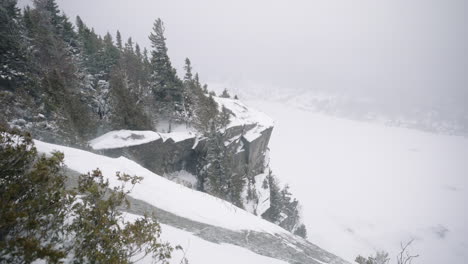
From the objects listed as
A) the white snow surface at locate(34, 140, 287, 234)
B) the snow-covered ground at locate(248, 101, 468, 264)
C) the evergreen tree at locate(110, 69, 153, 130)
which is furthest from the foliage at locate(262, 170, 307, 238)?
the snow-covered ground at locate(248, 101, 468, 264)

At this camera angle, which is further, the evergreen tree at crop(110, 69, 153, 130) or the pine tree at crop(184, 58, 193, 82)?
the pine tree at crop(184, 58, 193, 82)

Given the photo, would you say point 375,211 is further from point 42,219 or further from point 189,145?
point 42,219

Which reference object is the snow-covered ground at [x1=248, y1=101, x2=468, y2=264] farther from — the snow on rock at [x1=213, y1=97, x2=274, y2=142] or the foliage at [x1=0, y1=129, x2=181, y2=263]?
the foliage at [x1=0, y1=129, x2=181, y2=263]

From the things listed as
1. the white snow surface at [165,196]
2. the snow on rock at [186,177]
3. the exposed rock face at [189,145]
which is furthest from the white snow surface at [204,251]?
the snow on rock at [186,177]

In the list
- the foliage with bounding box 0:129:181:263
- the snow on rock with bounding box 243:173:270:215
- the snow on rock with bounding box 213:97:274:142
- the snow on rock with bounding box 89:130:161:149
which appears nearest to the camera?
the foliage with bounding box 0:129:181:263

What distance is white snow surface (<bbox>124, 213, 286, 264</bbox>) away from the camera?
529 cm

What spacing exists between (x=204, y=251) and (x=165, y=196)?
13.8ft

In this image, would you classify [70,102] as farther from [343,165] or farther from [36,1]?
[343,165]

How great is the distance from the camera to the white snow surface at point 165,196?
27.9ft

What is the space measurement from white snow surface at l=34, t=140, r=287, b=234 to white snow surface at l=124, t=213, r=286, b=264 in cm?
178

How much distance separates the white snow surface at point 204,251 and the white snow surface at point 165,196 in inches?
70.2

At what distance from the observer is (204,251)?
18.7 feet

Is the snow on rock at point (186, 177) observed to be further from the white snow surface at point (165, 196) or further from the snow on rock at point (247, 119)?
the white snow surface at point (165, 196)

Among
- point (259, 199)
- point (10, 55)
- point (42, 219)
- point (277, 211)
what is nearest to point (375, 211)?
point (277, 211)
